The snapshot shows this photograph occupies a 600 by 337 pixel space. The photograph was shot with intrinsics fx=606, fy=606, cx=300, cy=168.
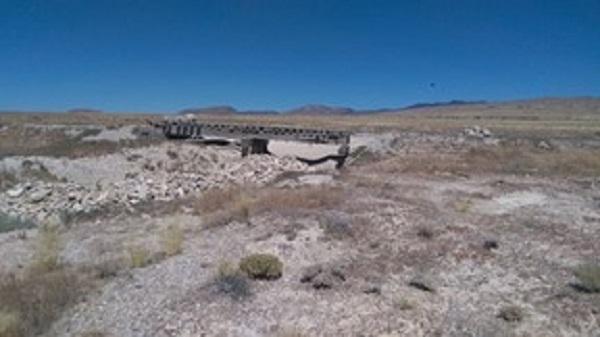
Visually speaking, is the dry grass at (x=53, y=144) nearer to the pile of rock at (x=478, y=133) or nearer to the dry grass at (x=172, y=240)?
the dry grass at (x=172, y=240)

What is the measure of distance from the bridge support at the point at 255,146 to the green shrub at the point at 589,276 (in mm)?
24813

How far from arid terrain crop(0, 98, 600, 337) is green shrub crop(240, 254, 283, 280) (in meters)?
0.03

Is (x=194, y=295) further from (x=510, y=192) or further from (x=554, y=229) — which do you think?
(x=510, y=192)

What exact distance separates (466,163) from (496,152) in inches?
264

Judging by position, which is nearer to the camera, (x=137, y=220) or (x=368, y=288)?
(x=368, y=288)

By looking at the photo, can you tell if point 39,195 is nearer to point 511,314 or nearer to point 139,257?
point 139,257

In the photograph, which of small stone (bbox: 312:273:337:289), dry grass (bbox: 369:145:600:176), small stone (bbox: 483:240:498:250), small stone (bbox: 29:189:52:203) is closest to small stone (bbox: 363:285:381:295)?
small stone (bbox: 312:273:337:289)

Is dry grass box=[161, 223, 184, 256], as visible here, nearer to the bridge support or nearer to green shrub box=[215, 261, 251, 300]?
green shrub box=[215, 261, 251, 300]

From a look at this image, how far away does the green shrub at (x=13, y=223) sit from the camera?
58.5 feet

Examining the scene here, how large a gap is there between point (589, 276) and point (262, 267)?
6.32 meters

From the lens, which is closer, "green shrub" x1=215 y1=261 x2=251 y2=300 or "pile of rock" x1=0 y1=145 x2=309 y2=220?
"green shrub" x1=215 y1=261 x2=251 y2=300


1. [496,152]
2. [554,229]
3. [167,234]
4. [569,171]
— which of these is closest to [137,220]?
[167,234]

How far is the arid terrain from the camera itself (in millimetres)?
9711

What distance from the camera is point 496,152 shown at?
3822 cm
